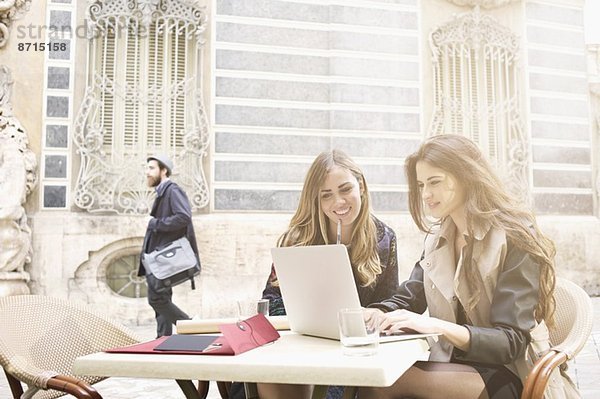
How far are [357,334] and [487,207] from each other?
0.83 m

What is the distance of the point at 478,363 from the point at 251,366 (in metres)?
0.92

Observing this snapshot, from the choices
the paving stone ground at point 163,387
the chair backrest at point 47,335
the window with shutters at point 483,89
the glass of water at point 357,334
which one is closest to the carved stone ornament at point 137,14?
the window with shutters at point 483,89

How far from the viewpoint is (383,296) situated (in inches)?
111

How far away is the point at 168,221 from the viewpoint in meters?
5.76

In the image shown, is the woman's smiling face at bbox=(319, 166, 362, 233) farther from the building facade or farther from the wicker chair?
the building facade

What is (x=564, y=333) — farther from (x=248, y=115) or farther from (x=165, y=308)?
(x=248, y=115)

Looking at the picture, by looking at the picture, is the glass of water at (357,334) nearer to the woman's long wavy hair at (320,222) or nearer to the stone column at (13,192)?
the woman's long wavy hair at (320,222)

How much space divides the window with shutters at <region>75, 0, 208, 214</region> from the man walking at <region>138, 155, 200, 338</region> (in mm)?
2490

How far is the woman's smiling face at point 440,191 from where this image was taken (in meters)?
2.26

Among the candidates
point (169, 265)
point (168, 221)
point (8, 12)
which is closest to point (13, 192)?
point (8, 12)

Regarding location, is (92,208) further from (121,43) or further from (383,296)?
(383,296)

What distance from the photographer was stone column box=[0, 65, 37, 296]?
297 inches

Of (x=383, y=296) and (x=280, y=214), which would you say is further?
(x=280, y=214)

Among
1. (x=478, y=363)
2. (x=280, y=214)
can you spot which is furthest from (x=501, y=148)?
(x=478, y=363)
